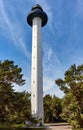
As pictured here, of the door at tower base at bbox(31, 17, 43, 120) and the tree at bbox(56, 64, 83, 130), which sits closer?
the tree at bbox(56, 64, 83, 130)

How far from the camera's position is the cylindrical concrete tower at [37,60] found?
134 ft

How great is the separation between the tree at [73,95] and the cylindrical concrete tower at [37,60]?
11.5 meters

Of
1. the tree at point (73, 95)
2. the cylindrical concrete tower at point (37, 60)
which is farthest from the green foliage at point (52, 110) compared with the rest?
the tree at point (73, 95)

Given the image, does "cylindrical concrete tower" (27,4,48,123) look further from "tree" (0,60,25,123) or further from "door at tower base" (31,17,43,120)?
"tree" (0,60,25,123)

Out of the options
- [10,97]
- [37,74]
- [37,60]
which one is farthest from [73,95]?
[37,60]

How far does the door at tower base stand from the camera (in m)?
40.7

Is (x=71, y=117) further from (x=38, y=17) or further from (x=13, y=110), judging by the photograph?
(x=38, y=17)

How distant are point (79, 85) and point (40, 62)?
18.2m

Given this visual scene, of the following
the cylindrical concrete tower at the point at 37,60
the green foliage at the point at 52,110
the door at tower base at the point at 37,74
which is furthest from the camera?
the green foliage at the point at 52,110

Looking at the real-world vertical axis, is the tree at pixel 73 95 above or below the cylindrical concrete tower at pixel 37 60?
below

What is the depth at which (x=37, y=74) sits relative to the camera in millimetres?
43500

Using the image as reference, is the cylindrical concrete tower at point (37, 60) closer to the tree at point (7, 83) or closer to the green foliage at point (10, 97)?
the green foliage at point (10, 97)

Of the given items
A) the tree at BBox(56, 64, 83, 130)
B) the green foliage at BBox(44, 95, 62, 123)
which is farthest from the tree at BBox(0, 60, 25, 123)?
the green foliage at BBox(44, 95, 62, 123)

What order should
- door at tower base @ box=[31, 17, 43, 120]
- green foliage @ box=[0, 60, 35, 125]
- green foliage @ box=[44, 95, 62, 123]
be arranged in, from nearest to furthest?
1. green foliage @ box=[0, 60, 35, 125]
2. door at tower base @ box=[31, 17, 43, 120]
3. green foliage @ box=[44, 95, 62, 123]
